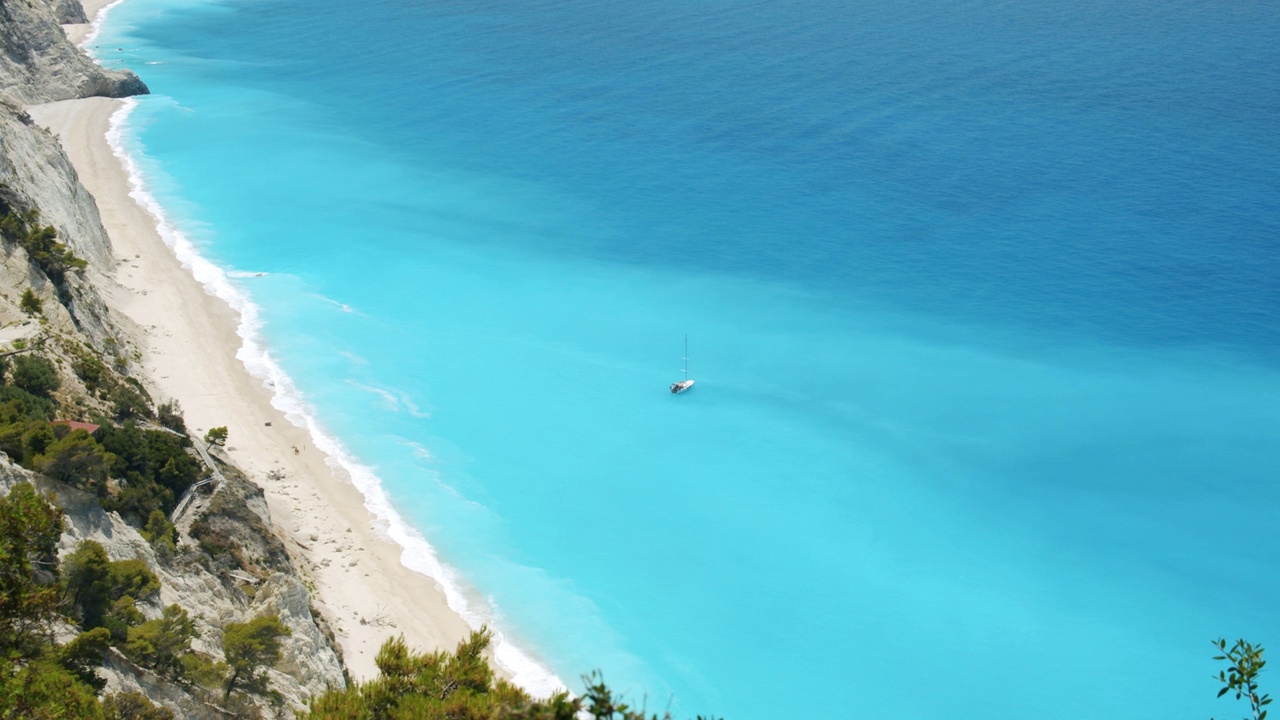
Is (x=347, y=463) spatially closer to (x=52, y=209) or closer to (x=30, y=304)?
(x=30, y=304)

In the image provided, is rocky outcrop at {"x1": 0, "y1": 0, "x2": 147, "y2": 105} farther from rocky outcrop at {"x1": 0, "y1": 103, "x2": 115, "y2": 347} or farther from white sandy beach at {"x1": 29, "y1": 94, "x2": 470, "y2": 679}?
rocky outcrop at {"x1": 0, "y1": 103, "x2": 115, "y2": 347}

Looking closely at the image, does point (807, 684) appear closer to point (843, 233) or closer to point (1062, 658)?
point (1062, 658)

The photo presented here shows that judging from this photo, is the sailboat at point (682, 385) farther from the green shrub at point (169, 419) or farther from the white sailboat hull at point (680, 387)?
the green shrub at point (169, 419)

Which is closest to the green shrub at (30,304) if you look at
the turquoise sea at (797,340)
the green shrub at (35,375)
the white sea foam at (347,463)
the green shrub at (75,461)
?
the green shrub at (35,375)

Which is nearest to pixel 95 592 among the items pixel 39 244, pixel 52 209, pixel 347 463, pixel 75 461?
pixel 75 461

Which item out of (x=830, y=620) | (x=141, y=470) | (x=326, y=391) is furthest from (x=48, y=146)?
(x=830, y=620)

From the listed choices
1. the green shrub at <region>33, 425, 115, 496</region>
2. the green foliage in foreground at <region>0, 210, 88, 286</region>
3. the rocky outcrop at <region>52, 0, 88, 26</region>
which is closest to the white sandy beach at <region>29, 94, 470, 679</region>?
the green foliage in foreground at <region>0, 210, 88, 286</region>
